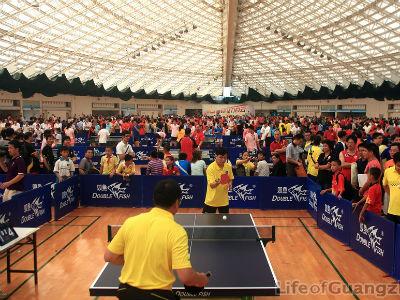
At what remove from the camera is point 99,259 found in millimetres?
7391

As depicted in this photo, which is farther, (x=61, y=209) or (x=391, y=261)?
(x=61, y=209)

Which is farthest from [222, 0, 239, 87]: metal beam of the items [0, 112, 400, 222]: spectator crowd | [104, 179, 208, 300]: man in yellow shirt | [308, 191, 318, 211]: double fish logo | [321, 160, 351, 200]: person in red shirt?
[104, 179, 208, 300]: man in yellow shirt

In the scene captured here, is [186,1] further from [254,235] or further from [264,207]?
[254,235]

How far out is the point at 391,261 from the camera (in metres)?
6.34

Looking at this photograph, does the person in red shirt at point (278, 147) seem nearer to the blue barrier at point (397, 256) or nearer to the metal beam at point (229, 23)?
the blue barrier at point (397, 256)

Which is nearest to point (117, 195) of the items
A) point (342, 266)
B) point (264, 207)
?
point (264, 207)

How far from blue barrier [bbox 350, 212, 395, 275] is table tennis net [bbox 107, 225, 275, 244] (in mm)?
1929

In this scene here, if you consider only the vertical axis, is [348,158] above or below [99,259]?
A: above

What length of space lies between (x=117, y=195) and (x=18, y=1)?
18095 millimetres

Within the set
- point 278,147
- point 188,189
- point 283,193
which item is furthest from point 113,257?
point 278,147

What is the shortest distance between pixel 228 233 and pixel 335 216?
363 cm

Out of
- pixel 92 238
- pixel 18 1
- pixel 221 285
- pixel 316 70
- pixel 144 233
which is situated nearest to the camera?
pixel 144 233

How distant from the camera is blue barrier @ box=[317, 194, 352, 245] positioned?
789 centimetres

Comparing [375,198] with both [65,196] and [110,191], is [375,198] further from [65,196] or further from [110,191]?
[65,196]
